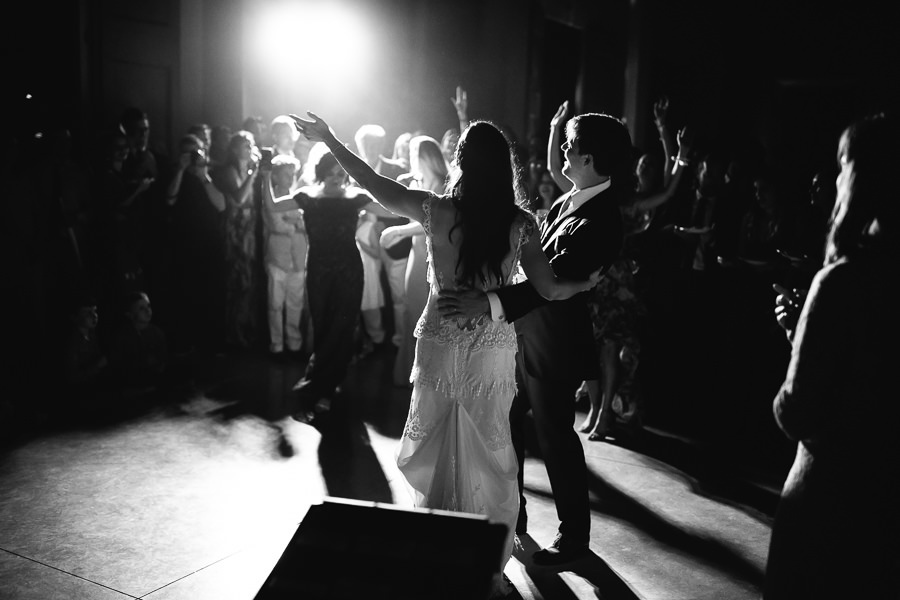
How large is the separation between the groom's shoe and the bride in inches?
14.1

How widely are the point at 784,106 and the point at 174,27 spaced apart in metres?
8.24

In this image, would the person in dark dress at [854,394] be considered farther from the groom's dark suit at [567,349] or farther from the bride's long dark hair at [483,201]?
the groom's dark suit at [567,349]

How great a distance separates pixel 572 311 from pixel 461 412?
63 cm

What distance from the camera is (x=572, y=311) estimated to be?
3.05 m

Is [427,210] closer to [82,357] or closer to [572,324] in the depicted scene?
[572,324]

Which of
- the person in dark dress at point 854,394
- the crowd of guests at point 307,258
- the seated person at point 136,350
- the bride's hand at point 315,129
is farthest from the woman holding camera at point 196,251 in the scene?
the person in dark dress at point 854,394

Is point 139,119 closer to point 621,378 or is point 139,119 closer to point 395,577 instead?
point 621,378

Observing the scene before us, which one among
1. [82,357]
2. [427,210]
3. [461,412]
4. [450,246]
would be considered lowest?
[82,357]

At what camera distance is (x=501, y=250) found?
262 centimetres

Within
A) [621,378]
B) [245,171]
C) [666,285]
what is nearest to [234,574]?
[621,378]

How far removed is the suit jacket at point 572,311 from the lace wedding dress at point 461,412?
28cm

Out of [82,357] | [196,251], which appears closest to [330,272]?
[82,357]

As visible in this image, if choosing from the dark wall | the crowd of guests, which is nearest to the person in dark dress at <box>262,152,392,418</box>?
the crowd of guests

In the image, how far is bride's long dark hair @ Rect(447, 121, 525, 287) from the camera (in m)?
2.59
